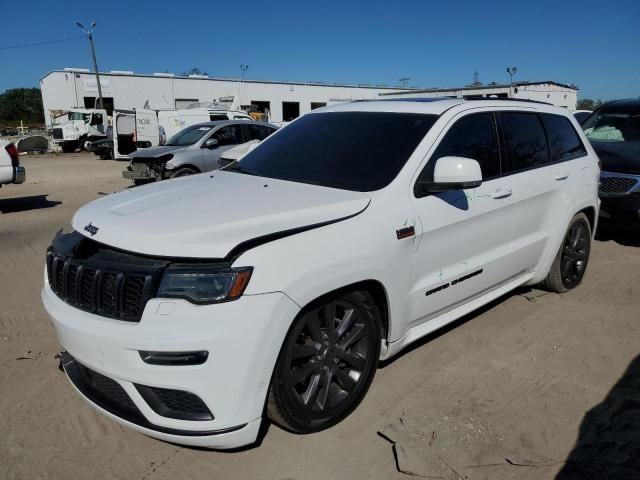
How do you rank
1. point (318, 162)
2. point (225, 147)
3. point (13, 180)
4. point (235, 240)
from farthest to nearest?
point (225, 147)
point (13, 180)
point (318, 162)
point (235, 240)

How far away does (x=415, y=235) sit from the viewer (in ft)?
9.87

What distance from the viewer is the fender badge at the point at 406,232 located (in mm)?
2906

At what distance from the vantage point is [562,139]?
4617 mm

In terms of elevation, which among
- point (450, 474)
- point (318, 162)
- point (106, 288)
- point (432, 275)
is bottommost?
point (450, 474)

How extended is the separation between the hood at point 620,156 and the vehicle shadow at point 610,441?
426cm

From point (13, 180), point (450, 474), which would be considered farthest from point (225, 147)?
point (450, 474)

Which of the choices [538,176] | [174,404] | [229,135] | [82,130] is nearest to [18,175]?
[229,135]

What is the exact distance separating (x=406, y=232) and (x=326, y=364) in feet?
2.87

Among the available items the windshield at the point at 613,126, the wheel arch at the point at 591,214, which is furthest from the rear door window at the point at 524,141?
the windshield at the point at 613,126

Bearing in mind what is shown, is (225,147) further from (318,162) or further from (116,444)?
(116,444)

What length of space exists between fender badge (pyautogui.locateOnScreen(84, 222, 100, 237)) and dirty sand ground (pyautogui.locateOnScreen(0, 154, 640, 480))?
1.15m

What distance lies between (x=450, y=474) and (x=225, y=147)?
10.4 metres

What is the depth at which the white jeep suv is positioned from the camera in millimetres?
2273

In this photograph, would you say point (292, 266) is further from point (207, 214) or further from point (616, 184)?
point (616, 184)
